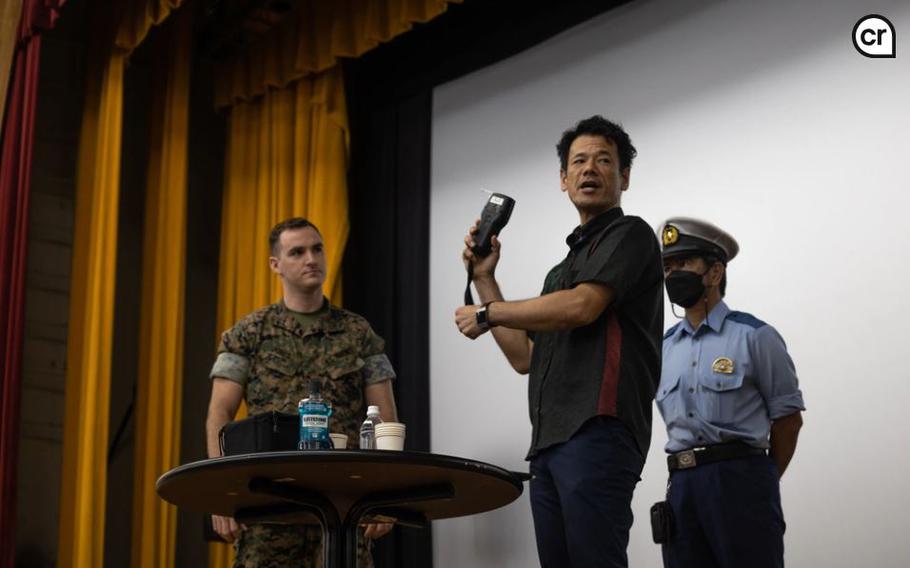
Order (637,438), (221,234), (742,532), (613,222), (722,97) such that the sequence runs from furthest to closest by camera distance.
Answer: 1. (221,234)
2. (722,97)
3. (742,532)
4. (613,222)
5. (637,438)

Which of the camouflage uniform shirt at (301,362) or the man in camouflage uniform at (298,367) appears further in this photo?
the camouflage uniform shirt at (301,362)

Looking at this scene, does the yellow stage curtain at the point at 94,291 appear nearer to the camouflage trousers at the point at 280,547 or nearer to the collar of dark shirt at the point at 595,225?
the camouflage trousers at the point at 280,547

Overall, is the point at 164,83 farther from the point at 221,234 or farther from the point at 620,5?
the point at 620,5

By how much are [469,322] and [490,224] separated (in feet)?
0.98

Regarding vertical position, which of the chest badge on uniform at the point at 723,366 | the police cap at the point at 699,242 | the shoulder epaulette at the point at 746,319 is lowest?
the chest badge on uniform at the point at 723,366

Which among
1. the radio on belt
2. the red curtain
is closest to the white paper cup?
the radio on belt

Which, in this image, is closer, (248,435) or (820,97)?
(248,435)

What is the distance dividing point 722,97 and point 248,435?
195 cm

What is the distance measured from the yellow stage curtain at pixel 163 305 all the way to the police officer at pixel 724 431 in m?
2.09

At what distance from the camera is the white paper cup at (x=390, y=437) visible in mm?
2469

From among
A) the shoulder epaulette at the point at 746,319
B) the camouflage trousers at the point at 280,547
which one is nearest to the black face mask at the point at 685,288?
the shoulder epaulette at the point at 746,319

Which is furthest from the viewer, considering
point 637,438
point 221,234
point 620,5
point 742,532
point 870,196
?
point 221,234

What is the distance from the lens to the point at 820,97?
3.42 metres

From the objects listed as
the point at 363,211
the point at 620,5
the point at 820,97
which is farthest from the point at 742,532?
the point at 363,211
